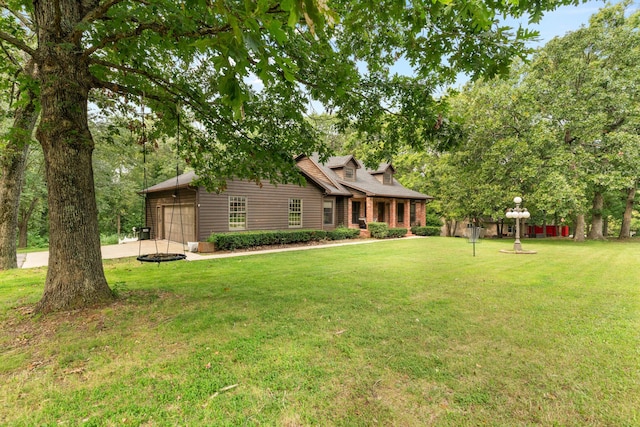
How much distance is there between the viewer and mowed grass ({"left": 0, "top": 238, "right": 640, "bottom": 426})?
7.30 ft

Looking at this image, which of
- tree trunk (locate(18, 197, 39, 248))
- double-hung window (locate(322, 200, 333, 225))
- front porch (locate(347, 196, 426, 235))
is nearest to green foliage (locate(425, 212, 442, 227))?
front porch (locate(347, 196, 426, 235))

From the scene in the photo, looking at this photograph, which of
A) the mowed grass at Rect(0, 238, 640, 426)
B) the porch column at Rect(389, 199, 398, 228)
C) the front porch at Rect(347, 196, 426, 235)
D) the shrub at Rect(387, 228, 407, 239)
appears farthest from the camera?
the porch column at Rect(389, 199, 398, 228)

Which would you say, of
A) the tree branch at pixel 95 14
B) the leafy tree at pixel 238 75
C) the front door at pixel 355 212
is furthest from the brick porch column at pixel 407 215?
the tree branch at pixel 95 14

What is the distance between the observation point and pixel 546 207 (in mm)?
16125

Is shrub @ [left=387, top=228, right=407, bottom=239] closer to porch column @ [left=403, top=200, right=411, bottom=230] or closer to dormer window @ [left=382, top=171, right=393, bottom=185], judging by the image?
porch column @ [left=403, top=200, right=411, bottom=230]

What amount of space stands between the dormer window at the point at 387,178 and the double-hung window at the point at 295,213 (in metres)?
9.45

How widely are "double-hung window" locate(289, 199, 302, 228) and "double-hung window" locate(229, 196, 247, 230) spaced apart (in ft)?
8.86

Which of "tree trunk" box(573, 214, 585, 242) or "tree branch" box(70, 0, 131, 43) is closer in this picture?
"tree branch" box(70, 0, 131, 43)

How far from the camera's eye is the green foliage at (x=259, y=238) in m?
11.7

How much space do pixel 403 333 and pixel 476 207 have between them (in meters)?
17.9

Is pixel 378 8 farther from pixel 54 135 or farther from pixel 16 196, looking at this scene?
pixel 16 196

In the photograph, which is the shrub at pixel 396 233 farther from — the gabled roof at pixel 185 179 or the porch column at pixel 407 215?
the gabled roof at pixel 185 179

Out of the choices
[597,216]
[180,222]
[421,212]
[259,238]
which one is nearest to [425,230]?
[421,212]

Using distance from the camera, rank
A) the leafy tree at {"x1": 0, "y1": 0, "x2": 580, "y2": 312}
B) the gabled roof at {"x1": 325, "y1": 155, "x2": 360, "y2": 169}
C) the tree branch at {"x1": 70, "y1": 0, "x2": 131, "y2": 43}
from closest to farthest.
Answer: the leafy tree at {"x1": 0, "y1": 0, "x2": 580, "y2": 312} < the tree branch at {"x1": 70, "y1": 0, "x2": 131, "y2": 43} < the gabled roof at {"x1": 325, "y1": 155, "x2": 360, "y2": 169}
